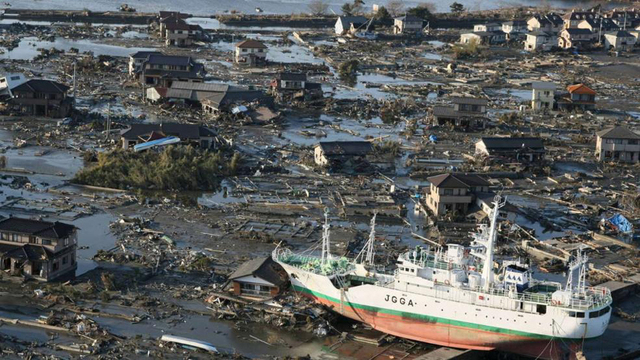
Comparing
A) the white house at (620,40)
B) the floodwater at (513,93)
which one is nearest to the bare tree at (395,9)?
the white house at (620,40)

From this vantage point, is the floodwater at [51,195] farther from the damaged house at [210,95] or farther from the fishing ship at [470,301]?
the damaged house at [210,95]

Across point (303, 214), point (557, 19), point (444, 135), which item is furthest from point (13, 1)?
point (303, 214)

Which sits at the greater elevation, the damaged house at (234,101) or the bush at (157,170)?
the damaged house at (234,101)

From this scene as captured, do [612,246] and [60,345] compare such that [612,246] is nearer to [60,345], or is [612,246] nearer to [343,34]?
[60,345]

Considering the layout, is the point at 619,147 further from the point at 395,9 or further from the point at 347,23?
the point at 395,9

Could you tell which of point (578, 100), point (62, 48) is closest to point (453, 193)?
point (578, 100)

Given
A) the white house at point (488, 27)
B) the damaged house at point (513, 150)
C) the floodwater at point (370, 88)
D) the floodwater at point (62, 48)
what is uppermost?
the white house at point (488, 27)
